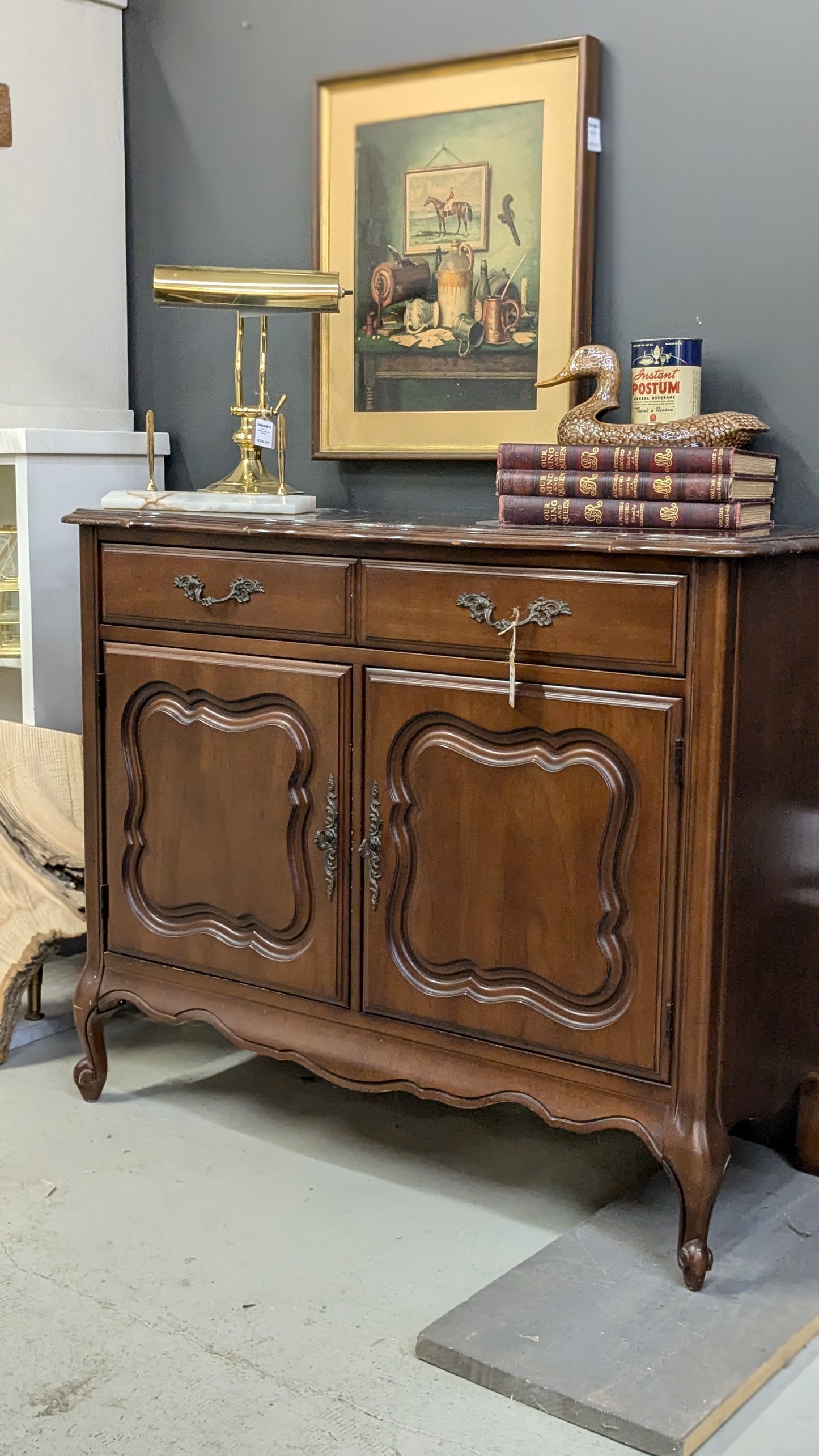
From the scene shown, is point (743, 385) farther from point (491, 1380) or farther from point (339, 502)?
point (491, 1380)

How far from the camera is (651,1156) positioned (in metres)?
2.59

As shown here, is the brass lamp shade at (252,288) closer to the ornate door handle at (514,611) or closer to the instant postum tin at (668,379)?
the instant postum tin at (668,379)

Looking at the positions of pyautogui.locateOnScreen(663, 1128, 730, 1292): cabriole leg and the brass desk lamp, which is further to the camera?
the brass desk lamp

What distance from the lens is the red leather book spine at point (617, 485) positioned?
2.07 metres

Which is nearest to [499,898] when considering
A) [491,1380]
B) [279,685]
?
[279,685]

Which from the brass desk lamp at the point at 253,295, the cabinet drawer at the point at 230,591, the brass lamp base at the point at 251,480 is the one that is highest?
the brass desk lamp at the point at 253,295

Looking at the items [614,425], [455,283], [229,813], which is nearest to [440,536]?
[614,425]

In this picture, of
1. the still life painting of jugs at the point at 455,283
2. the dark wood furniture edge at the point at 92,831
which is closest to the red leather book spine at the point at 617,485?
the still life painting of jugs at the point at 455,283

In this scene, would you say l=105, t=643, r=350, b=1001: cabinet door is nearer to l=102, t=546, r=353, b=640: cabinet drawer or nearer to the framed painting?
l=102, t=546, r=353, b=640: cabinet drawer

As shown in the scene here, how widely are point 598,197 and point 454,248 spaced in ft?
0.97

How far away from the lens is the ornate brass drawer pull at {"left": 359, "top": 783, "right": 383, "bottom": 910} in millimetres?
2344

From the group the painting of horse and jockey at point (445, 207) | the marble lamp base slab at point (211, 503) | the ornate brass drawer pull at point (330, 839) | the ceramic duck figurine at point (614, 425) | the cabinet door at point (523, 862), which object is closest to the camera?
the cabinet door at point (523, 862)

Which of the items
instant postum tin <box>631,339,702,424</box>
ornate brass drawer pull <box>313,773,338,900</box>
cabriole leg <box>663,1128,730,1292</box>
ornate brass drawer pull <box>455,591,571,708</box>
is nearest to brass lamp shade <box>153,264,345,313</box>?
instant postum tin <box>631,339,702,424</box>

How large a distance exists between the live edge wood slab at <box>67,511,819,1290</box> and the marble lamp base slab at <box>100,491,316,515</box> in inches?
2.8
